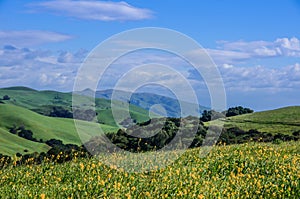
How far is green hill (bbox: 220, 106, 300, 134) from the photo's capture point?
53.3 metres

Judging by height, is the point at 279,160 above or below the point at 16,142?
above

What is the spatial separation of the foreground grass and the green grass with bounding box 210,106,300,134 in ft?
112

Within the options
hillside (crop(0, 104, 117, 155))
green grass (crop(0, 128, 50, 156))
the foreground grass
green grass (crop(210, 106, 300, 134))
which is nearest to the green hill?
green grass (crop(210, 106, 300, 134))

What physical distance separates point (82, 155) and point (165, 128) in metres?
6.70

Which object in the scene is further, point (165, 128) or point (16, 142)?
point (16, 142)

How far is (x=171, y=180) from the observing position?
526 inches

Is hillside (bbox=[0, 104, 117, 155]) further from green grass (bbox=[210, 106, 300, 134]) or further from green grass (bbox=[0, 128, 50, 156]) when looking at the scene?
green grass (bbox=[210, 106, 300, 134])

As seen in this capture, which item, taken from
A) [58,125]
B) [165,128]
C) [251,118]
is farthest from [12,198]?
[58,125]

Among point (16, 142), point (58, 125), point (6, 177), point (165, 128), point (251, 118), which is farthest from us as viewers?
point (58, 125)

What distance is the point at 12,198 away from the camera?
37.8 ft

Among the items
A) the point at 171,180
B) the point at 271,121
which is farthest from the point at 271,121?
the point at 171,180

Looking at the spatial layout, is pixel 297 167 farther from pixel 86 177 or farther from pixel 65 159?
pixel 65 159

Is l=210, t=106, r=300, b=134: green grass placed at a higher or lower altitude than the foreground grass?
Result: higher

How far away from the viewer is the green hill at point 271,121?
175 ft
